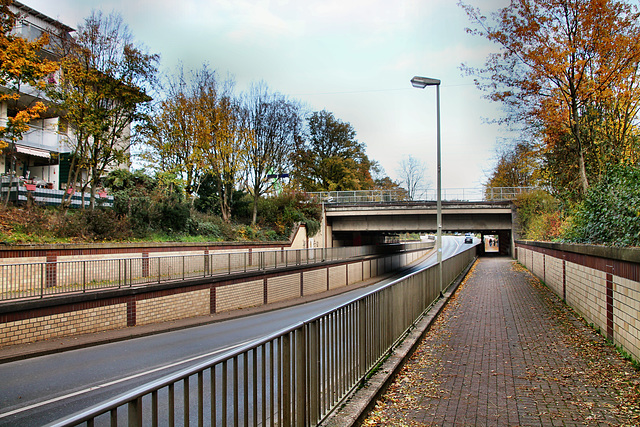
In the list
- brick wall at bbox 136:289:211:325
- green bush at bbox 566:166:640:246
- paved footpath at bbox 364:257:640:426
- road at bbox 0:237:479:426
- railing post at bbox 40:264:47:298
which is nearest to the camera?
paved footpath at bbox 364:257:640:426

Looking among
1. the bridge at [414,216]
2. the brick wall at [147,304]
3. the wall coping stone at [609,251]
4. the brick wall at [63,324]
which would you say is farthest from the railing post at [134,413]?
the bridge at [414,216]

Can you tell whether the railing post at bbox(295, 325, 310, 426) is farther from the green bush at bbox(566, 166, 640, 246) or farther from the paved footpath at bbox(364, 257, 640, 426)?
the green bush at bbox(566, 166, 640, 246)

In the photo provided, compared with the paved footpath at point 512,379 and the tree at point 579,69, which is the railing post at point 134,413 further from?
the tree at point 579,69

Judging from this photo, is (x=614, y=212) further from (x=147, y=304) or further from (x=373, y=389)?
(x=147, y=304)

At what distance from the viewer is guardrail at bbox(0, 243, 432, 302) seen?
10.6 meters

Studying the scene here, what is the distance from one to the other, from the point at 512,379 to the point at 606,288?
384 cm

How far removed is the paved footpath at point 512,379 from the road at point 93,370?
2.94 meters

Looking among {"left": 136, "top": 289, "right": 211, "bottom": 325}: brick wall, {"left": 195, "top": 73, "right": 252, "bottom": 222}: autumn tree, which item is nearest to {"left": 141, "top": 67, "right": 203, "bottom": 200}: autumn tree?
{"left": 195, "top": 73, "right": 252, "bottom": 222}: autumn tree

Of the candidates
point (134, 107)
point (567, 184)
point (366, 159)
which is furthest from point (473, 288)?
point (366, 159)

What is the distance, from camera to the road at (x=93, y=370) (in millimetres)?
6363

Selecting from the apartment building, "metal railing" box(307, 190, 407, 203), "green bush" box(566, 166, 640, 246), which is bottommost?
"green bush" box(566, 166, 640, 246)

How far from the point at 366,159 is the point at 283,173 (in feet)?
123

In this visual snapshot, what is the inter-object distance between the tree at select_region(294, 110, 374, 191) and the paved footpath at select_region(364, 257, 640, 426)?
47863mm

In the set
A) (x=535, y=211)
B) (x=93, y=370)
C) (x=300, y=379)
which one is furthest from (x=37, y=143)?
(x=535, y=211)
